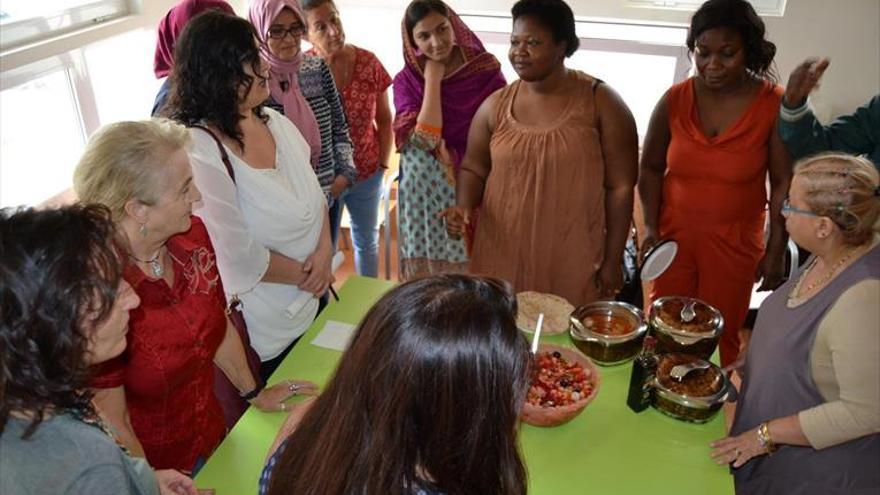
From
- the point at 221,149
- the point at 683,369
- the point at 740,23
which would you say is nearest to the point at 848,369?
the point at 683,369

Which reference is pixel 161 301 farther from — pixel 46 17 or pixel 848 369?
pixel 46 17

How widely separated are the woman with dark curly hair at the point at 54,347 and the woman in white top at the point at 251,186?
732 mm

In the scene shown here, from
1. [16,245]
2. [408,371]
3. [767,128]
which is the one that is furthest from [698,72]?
[16,245]

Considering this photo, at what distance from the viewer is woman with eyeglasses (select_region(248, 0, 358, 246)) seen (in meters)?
2.22

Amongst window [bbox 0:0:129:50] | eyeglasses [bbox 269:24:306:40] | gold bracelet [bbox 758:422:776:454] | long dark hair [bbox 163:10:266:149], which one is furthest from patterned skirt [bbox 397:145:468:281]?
window [bbox 0:0:129:50]

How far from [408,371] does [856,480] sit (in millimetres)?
1195

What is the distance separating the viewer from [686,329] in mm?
1684

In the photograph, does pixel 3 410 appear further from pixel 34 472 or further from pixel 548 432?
pixel 548 432

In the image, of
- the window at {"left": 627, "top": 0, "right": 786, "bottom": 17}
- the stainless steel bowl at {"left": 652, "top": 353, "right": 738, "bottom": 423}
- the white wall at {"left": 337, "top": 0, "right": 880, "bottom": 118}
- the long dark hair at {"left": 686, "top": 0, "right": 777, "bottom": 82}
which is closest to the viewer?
the stainless steel bowl at {"left": 652, "top": 353, "right": 738, "bottom": 423}

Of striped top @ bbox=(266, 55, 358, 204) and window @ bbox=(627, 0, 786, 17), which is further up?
window @ bbox=(627, 0, 786, 17)

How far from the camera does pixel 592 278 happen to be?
2.23 metres

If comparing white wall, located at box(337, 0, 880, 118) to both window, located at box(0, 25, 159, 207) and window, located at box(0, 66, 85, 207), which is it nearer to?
window, located at box(0, 25, 159, 207)

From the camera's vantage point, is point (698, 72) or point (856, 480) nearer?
point (856, 480)

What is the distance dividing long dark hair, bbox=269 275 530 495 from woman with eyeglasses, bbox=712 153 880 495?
2.66ft
